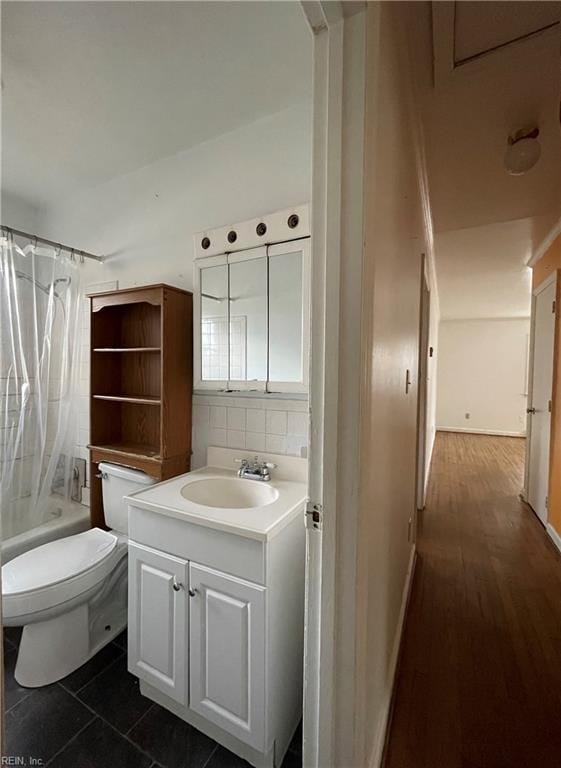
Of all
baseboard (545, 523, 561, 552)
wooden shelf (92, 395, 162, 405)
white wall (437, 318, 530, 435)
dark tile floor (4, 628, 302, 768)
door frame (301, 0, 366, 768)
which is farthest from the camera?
white wall (437, 318, 530, 435)

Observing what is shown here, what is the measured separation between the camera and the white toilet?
142 cm

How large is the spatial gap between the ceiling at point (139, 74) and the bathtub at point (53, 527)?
2.03 metres

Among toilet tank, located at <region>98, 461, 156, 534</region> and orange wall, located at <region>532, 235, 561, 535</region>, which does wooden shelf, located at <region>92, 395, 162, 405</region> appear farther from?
orange wall, located at <region>532, 235, 561, 535</region>

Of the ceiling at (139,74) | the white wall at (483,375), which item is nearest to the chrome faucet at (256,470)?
the ceiling at (139,74)

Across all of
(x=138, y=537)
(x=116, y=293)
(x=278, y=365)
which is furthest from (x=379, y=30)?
(x=138, y=537)

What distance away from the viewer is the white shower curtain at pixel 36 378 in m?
2.03

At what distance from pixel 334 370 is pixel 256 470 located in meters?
0.99

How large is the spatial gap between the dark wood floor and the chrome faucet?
1017 millimetres

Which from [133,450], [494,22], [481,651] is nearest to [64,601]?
[133,450]

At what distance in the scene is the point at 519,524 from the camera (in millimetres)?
2975

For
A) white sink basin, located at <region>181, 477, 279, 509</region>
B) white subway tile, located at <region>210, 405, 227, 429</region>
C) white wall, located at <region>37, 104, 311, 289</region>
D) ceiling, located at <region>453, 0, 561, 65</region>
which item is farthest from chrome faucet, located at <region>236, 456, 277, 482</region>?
ceiling, located at <region>453, 0, 561, 65</region>

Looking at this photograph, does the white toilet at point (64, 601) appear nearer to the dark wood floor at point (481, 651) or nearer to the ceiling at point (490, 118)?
the dark wood floor at point (481, 651)

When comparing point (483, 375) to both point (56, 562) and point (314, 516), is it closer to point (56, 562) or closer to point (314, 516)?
point (314, 516)

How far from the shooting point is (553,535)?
265 cm
